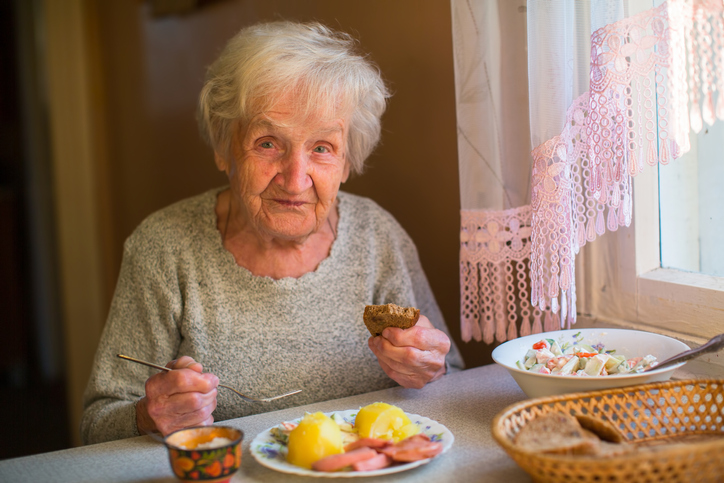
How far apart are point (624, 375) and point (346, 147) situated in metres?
0.79

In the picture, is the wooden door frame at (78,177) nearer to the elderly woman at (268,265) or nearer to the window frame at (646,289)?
the elderly woman at (268,265)

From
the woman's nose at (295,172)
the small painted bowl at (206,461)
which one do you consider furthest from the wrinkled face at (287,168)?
the small painted bowl at (206,461)

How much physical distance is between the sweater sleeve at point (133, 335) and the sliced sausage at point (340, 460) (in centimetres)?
53

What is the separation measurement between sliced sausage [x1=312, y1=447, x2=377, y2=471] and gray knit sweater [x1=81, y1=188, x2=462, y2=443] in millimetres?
546

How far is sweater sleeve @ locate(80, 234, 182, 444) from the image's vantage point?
1220 millimetres

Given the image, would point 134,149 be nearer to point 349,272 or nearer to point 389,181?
point 389,181

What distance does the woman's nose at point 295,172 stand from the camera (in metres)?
1.26

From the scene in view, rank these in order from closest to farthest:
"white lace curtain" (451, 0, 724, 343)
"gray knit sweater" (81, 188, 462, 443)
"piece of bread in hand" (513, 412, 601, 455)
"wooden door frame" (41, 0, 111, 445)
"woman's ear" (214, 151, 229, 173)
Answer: "piece of bread in hand" (513, 412, 601, 455), "white lace curtain" (451, 0, 724, 343), "gray knit sweater" (81, 188, 462, 443), "woman's ear" (214, 151, 229, 173), "wooden door frame" (41, 0, 111, 445)

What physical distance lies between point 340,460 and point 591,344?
54 centimetres

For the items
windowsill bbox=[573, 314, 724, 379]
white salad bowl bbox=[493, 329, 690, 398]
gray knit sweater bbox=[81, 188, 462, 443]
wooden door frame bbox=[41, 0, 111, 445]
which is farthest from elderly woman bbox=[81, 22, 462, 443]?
wooden door frame bbox=[41, 0, 111, 445]

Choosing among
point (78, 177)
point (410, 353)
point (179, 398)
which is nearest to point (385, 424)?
point (410, 353)

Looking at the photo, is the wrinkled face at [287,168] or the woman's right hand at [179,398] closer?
the woman's right hand at [179,398]

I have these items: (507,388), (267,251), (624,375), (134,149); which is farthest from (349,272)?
(134,149)

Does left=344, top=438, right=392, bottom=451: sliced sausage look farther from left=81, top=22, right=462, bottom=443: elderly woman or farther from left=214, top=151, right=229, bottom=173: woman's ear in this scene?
left=214, top=151, right=229, bottom=173: woman's ear
